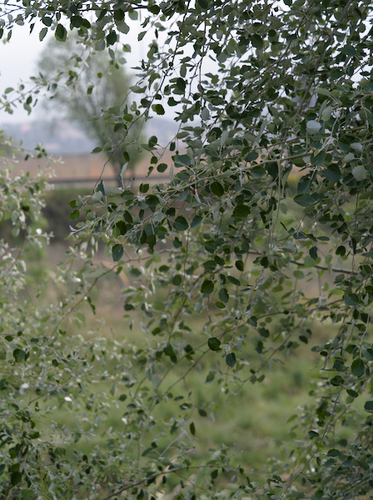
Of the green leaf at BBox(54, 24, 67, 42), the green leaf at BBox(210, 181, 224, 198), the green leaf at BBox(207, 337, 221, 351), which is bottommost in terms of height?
the green leaf at BBox(207, 337, 221, 351)

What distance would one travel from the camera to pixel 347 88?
0.83 metres

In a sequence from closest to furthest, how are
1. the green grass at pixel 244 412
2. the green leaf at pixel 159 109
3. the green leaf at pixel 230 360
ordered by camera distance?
1. the green leaf at pixel 230 360
2. the green leaf at pixel 159 109
3. the green grass at pixel 244 412

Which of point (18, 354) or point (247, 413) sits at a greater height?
point (18, 354)

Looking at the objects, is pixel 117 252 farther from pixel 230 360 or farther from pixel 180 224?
pixel 230 360

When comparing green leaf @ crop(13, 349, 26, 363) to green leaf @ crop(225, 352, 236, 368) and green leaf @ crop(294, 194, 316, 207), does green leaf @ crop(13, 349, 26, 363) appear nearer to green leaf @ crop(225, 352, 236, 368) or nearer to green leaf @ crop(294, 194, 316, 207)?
green leaf @ crop(225, 352, 236, 368)

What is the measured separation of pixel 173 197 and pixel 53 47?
4.86 metres

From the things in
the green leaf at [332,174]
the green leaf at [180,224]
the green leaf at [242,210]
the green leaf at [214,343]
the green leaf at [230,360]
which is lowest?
the green leaf at [230,360]

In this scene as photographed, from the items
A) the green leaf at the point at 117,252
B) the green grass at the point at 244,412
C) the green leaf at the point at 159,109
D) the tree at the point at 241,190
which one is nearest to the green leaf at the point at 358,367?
the tree at the point at 241,190

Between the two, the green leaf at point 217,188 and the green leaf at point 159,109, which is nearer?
the green leaf at point 217,188

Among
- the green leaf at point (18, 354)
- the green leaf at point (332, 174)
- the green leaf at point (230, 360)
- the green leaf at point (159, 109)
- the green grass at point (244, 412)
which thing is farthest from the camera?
the green grass at point (244, 412)

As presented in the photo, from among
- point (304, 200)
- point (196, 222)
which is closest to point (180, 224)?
point (196, 222)

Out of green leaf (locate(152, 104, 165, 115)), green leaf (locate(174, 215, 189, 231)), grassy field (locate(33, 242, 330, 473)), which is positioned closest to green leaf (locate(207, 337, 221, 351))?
green leaf (locate(174, 215, 189, 231))

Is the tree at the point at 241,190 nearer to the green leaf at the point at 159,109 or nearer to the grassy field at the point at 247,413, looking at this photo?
the green leaf at the point at 159,109

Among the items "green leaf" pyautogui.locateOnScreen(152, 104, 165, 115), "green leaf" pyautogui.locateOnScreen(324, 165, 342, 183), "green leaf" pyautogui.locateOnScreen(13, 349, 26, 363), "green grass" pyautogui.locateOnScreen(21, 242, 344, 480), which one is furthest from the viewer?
"green grass" pyautogui.locateOnScreen(21, 242, 344, 480)
